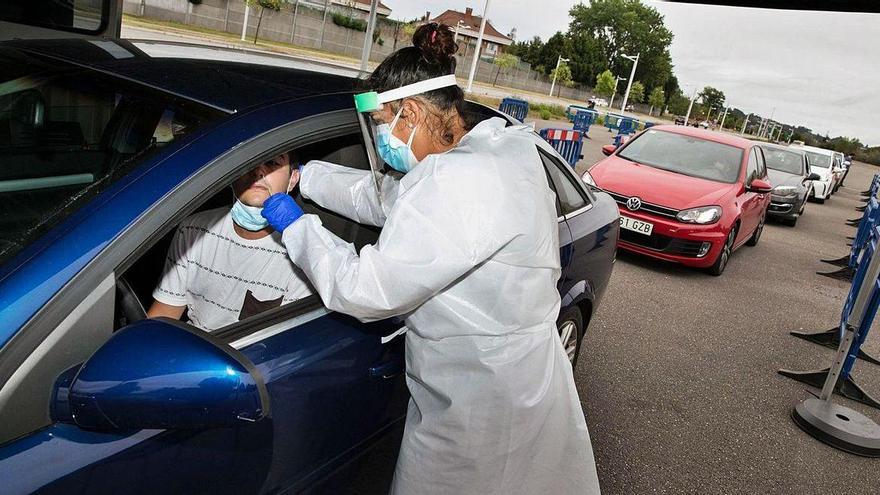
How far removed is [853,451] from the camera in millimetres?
3928

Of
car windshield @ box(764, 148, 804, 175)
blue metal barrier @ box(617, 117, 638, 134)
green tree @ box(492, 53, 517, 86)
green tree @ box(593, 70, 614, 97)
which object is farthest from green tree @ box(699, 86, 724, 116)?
car windshield @ box(764, 148, 804, 175)

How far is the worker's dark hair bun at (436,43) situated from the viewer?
1792mm

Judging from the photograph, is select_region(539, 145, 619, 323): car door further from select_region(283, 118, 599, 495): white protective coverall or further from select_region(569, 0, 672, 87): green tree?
select_region(569, 0, 672, 87): green tree

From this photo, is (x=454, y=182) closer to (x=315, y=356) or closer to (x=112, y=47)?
(x=315, y=356)

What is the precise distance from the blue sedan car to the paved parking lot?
1.95 metres

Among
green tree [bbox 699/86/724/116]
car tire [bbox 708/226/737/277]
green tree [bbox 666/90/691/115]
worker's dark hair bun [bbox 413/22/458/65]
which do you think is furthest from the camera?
green tree [bbox 699/86/724/116]

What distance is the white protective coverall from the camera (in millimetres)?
1507

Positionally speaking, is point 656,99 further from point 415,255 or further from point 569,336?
point 415,255

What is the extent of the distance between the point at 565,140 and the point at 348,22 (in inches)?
1768

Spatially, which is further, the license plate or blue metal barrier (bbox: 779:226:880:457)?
the license plate

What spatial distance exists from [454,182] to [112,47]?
4.11 ft

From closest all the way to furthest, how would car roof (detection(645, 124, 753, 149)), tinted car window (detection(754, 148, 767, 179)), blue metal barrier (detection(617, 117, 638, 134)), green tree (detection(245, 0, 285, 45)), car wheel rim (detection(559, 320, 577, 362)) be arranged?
car wheel rim (detection(559, 320, 577, 362)) < car roof (detection(645, 124, 753, 149)) < tinted car window (detection(754, 148, 767, 179)) < blue metal barrier (detection(617, 117, 638, 134)) < green tree (detection(245, 0, 285, 45))

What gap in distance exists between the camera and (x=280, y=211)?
1708 millimetres

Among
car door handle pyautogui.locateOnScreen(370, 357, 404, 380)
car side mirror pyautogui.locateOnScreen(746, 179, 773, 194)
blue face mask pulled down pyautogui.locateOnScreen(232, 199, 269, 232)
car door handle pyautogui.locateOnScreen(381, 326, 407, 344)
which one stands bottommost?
car door handle pyautogui.locateOnScreen(370, 357, 404, 380)
